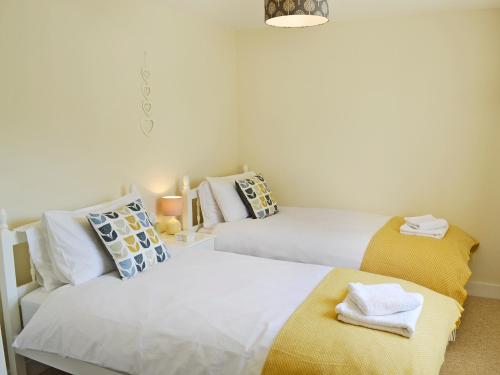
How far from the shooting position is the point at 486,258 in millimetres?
3789

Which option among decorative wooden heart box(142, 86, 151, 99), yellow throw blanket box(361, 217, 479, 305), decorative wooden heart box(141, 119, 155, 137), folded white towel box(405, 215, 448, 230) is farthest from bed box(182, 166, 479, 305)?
decorative wooden heart box(142, 86, 151, 99)

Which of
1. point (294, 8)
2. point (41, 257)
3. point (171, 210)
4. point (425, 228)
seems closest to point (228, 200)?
point (171, 210)

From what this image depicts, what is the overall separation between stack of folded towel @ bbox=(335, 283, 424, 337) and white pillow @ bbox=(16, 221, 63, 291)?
4.98 ft

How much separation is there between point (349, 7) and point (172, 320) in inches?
116

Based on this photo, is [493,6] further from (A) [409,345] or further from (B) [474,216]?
(A) [409,345]

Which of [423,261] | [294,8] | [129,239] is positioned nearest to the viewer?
[294,8]

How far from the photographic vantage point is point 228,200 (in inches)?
149

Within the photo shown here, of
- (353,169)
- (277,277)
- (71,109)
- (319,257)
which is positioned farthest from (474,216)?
(71,109)

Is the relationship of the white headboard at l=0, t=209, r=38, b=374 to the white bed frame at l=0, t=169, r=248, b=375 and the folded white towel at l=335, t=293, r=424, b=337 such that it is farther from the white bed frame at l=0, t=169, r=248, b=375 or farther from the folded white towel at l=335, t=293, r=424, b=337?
the folded white towel at l=335, t=293, r=424, b=337

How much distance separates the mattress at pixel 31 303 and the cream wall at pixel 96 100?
0.25 metres

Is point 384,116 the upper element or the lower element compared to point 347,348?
upper

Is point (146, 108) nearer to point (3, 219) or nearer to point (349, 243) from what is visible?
point (3, 219)

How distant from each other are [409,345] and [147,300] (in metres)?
1.20

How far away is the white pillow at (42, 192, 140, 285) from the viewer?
2385 millimetres
